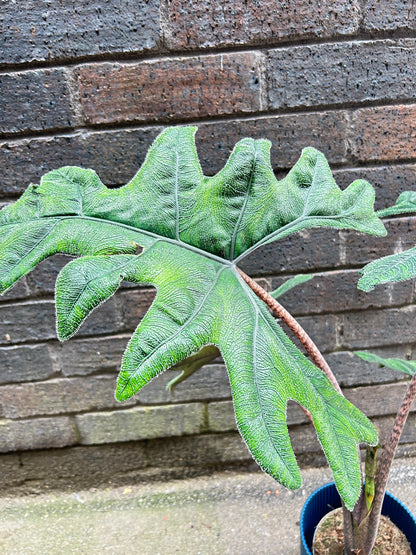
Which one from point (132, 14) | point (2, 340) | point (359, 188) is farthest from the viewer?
point (2, 340)

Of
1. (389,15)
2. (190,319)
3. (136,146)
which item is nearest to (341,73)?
(389,15)

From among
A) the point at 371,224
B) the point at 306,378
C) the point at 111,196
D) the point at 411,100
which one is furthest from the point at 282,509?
the point at 411,100

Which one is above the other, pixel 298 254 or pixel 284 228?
pixel 284 228

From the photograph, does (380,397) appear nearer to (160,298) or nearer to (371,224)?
(371,224)

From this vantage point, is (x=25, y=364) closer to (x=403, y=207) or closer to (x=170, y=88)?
(x=170, y=88)

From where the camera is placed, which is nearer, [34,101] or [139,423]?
[34,101]

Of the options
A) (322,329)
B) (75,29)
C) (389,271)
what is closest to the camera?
(389,271)

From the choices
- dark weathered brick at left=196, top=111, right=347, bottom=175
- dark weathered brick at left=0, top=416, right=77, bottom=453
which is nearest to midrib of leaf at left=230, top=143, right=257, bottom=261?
dark weathered brick at left=196, top=111, right=347, bottom=175
